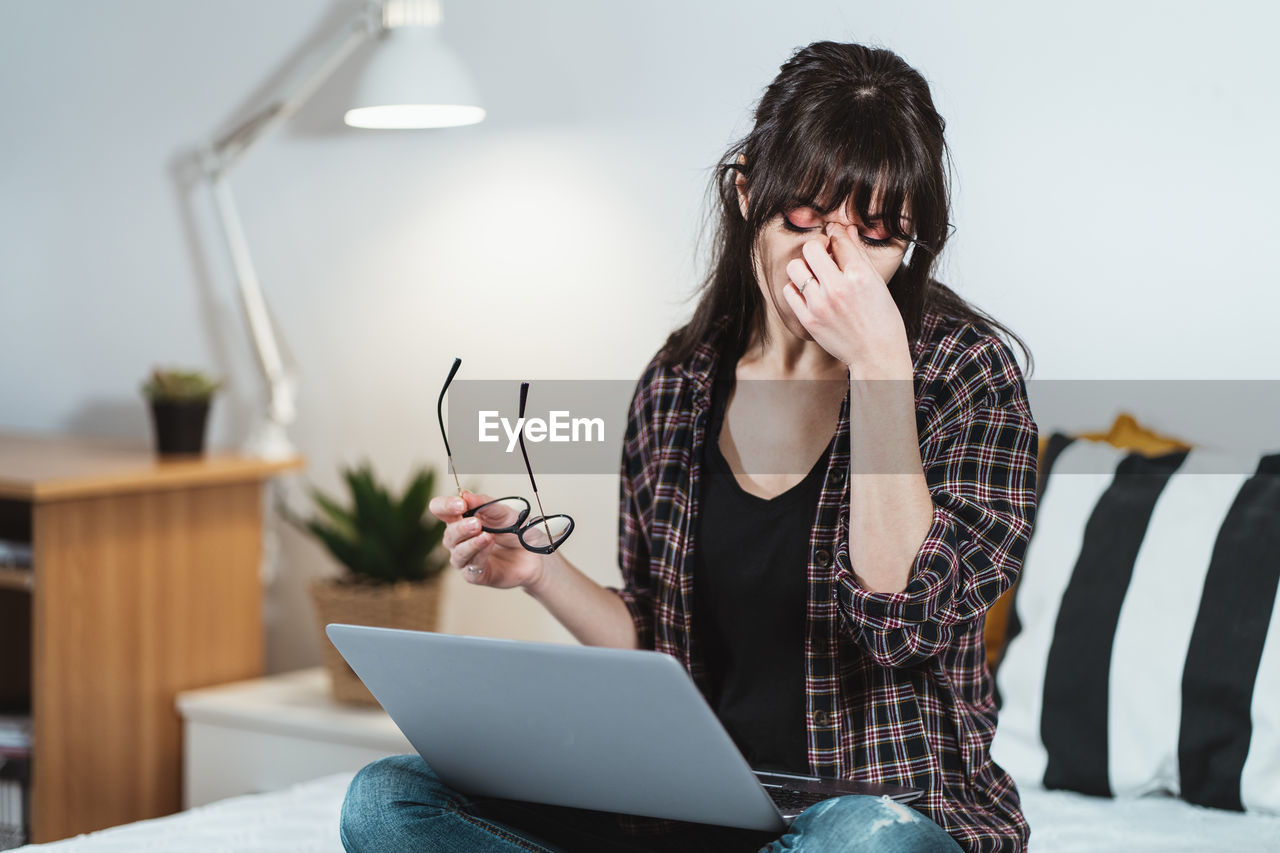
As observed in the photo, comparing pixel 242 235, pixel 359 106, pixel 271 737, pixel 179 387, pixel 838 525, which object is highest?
→ pixel 359 106

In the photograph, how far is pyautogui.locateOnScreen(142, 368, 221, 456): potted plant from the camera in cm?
215

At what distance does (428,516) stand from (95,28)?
1166 millimetres

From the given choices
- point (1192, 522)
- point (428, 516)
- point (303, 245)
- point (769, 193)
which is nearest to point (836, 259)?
point (769, 193)

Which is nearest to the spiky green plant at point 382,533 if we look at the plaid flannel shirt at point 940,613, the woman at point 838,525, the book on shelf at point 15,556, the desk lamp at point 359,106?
the desk lamp at point 359,106

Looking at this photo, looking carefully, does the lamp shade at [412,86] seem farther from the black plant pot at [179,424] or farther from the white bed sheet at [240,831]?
the white bed sheet at [240,831]

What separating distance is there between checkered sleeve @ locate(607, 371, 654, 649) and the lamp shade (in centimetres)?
84

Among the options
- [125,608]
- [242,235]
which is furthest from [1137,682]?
[242,235]

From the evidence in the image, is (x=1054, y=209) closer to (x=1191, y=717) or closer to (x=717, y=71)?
(x=717, y=71)

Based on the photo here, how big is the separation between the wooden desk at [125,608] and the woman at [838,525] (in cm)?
109

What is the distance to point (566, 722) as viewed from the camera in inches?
32.8

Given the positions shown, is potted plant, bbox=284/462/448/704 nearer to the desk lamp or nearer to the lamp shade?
the desk lamp

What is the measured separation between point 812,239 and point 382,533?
3.82 ft

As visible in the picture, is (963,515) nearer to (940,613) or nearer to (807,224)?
(940,613)

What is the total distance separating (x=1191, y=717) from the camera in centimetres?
138
